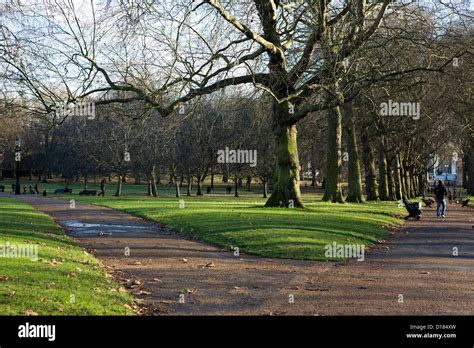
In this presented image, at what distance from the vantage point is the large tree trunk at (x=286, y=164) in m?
28.0

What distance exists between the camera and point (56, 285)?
9.49 meters

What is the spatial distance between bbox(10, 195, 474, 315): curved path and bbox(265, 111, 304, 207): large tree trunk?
9.41 m

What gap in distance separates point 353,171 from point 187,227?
23.4 meters

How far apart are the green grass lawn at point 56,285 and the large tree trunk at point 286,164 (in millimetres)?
14885

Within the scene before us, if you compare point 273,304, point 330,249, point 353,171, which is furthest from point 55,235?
point 353,171

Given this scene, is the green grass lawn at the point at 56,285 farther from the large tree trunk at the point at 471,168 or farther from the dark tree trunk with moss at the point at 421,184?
the dark tree trunk with moss at the point at 421,184

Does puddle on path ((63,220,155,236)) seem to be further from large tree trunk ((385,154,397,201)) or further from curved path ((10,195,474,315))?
large tree trunk ((385,154,397,201))

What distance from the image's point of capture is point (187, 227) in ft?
70.3

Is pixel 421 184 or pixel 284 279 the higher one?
pixel 421 184

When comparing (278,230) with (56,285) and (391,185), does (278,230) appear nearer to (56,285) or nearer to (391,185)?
(56,285)

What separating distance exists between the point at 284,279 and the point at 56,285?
453 centimetres

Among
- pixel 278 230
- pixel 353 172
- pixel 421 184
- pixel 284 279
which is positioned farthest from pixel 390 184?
pixel 284 279

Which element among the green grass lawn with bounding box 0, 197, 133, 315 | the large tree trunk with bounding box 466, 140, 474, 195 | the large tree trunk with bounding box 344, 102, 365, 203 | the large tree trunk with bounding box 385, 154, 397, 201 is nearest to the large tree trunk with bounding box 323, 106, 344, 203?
the large tree trunk with bounding box 344, 102, 365, 203

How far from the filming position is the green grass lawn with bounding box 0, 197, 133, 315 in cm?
800
